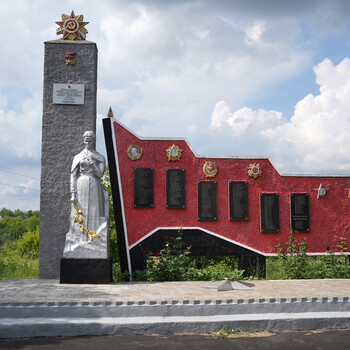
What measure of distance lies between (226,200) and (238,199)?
29cm

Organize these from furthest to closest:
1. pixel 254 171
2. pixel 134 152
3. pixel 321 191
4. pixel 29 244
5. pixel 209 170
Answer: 1. pixel 29 244
2. pixel 321 191
3. pixel 254 171
4. pixel 209 170
5. pixel 134 152

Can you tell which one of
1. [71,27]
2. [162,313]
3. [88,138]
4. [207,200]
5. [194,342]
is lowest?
[194,342]

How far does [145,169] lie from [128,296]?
3.74 m

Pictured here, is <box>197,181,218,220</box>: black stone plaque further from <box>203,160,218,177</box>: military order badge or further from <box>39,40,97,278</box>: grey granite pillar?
<box>39,40,97,278</box>: grey granite pillar

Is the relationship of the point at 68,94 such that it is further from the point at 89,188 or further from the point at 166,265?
the point at 166,265

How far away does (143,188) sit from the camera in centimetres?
941

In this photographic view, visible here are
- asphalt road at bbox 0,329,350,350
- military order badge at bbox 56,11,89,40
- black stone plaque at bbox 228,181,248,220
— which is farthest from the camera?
military order badge at bbox 56,11,89,40

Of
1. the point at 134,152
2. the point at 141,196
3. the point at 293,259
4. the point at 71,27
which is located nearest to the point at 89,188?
the point at 141,196

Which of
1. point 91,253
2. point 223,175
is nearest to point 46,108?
point 91,253

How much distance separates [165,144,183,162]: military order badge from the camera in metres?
9.55

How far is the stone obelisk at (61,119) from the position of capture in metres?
9.39

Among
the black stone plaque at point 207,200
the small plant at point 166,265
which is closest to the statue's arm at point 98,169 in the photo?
the small plant at point 166,265

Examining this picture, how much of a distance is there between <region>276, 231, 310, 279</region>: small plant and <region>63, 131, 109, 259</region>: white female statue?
412 cm

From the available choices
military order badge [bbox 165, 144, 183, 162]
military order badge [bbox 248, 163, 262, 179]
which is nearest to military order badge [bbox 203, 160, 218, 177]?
military order badge [bbox 165, 144, 183, 162]
